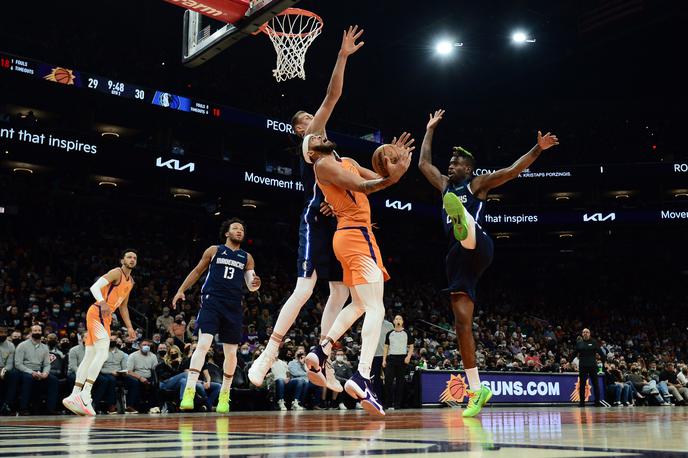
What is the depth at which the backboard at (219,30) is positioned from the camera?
30.0 ft

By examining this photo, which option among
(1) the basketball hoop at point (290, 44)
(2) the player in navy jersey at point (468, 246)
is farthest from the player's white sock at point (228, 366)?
(1) the basketball hoop at point (290, 44)

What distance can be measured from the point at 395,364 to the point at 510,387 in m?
3.64

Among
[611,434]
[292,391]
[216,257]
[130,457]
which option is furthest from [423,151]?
[292,391]

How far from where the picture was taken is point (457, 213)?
5.58 metres

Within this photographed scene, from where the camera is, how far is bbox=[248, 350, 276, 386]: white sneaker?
585 cm

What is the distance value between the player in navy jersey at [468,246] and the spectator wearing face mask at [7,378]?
279 inches

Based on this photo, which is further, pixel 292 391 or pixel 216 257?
pixel 292 391

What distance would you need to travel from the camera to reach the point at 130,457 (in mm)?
2393

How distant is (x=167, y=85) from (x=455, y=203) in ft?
71.4

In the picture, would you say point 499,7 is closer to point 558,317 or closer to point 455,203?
point 558,317

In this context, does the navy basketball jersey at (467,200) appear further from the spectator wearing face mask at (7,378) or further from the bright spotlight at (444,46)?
the bright spotlight at (444,46)

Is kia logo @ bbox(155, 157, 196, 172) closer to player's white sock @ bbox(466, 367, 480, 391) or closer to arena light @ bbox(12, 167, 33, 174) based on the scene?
arena light @ bbox(12, 167, 33, 174)

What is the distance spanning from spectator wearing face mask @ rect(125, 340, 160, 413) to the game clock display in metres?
13.2

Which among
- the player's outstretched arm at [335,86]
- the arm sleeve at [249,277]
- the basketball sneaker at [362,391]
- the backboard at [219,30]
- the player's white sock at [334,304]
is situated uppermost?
the backboard at [219,30]
